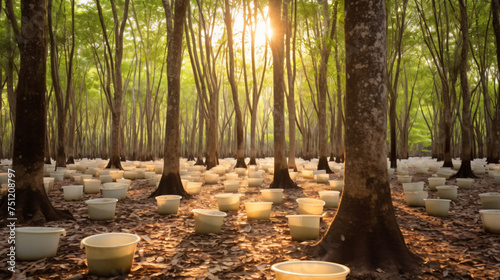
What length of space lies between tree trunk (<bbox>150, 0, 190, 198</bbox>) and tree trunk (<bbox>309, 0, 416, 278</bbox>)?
4.57 m

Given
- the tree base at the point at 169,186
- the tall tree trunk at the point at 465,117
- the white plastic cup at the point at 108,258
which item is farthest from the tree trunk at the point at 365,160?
the tall tree trunk at the point at 465,117

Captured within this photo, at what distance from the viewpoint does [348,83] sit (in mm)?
3621

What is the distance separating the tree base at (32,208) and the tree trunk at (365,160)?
3.95 meters

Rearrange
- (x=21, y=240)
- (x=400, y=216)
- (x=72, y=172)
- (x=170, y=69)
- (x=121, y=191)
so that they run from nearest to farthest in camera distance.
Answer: (x=21, y=240)
(x=400, y=216)
(x=121, y=191)
(x=170, y=69)
(x=72, y=172)

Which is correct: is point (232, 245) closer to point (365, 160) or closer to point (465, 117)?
point (365, 160)

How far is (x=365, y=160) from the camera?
3.42 metres

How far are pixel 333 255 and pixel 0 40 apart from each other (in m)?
16.1

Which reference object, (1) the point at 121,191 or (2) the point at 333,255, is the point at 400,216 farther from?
(1) the point at 121,191

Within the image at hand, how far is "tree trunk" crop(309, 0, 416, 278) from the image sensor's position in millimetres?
3332

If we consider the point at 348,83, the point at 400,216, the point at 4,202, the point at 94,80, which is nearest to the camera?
the point at 348,83

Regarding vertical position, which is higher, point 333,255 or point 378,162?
point 378,162

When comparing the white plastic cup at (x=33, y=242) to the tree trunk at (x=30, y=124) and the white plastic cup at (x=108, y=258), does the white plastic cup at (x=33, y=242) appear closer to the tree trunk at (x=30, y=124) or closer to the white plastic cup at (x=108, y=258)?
the white plastic cup at (x=108, y=258)

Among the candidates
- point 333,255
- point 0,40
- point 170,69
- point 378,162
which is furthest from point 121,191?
point 0,40

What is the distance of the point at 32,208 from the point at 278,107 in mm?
6535
